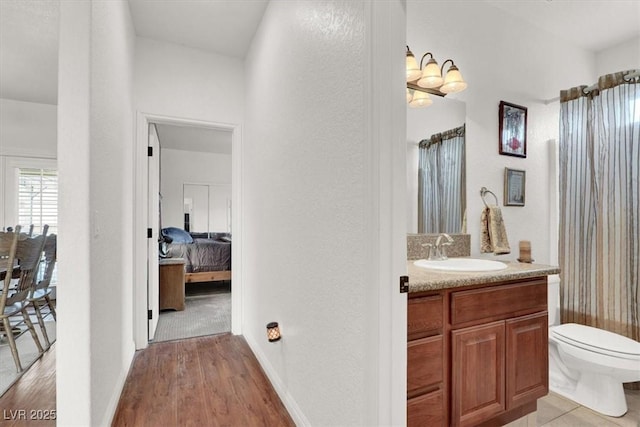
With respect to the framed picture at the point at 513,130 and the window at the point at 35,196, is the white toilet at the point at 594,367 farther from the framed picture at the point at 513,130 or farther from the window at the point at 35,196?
the window at the point at 35,196

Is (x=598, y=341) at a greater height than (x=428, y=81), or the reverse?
(x=428, y=81)

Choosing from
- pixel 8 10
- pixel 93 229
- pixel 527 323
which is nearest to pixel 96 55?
pixel 93 229

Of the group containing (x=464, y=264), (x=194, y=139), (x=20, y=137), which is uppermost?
(x=194, y=139)

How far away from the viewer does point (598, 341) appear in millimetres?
1865

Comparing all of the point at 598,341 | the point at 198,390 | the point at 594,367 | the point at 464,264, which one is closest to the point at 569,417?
the point at 594,367

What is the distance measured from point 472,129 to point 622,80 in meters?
1.07

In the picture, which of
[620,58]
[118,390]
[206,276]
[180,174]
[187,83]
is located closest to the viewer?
[118,390]

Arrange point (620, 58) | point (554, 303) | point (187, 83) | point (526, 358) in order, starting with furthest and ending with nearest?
1. point (187, 83)
2. point (620, 58)
3. point (554, 303)
4. point (526, 358)

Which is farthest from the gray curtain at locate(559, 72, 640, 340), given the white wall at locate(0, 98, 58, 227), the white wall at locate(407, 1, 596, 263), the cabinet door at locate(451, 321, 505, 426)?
the white wall at locate(0, 98, 58, 227)

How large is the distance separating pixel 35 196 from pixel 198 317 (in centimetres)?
296

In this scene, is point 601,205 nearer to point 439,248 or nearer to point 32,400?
point 439,248

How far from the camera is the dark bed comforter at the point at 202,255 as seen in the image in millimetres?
4188

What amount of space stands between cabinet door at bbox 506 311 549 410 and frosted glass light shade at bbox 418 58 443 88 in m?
1.50

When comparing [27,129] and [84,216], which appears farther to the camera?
[27,129]
